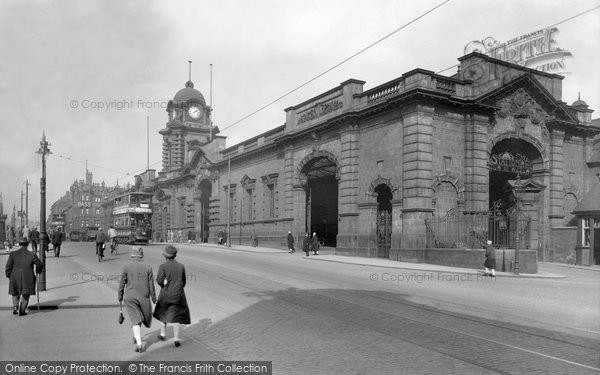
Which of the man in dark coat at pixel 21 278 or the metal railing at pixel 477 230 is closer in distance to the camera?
the man in dark coat at pixel 21 278

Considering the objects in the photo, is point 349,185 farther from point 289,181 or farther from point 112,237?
point 112,237

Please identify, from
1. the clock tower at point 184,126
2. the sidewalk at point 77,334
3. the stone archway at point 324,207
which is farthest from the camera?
the clock tower at point 184,126

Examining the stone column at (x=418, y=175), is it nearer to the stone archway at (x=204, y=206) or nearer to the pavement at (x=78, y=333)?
the pavement at (x=78, y=333)

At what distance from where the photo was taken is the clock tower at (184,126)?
6544cm

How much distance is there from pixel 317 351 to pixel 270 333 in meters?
1.37

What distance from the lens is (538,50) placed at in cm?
3641

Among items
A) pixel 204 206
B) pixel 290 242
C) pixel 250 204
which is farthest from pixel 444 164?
pixel 204 206

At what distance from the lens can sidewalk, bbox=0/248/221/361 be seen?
7.02 m

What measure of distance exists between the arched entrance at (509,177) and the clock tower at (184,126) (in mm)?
41417

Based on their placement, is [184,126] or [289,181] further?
[184,126]

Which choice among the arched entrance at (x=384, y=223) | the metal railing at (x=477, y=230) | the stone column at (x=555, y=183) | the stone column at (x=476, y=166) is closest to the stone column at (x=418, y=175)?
the metal railing at (x=477, y=230)

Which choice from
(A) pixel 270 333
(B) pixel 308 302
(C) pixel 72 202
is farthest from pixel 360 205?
(C) pixel 72 202

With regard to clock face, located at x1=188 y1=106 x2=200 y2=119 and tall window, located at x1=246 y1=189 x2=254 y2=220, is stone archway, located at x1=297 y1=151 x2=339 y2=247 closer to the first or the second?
tall window, located at x1=246 y1=189 x2=254 y2=220

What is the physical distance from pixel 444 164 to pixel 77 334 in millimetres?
21524
